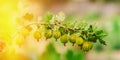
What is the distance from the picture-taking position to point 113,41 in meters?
0.91

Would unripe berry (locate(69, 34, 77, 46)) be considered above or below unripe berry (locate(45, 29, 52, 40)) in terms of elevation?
below

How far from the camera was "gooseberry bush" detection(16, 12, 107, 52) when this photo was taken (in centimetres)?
28

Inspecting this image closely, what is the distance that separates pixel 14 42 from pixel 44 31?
27 mm

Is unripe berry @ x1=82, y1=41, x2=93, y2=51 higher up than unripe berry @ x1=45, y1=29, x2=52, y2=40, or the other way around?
unripe berry @ x1=45, y1=29, x2=52, y2=40

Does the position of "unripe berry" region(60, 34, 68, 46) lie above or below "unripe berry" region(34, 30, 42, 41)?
below

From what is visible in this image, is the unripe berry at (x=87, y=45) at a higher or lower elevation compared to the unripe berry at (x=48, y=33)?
lower

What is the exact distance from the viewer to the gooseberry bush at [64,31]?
28cm

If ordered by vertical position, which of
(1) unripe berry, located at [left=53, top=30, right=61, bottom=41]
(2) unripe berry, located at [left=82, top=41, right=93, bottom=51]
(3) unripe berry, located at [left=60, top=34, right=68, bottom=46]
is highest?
(1) unripe berry, located at [left=53, top=30, right=61, bottom=41]

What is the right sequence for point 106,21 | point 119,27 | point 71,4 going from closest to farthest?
point 119,27 → point 106,21 → point 71,4

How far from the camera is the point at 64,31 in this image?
290mm

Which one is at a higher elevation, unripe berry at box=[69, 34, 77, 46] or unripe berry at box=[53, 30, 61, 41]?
unripe berry at box=[53, 30, 61, 41]

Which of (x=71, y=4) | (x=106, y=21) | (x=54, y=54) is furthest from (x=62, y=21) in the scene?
(x=71, y=4)

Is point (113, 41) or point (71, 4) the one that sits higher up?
point (71, 4)

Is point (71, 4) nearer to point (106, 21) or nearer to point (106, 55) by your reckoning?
point (106, 21)
